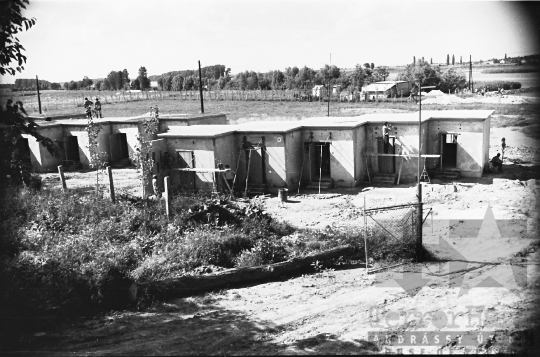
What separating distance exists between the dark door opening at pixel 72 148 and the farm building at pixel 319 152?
352 inches

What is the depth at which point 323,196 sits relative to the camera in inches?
779

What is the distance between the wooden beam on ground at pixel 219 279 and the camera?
10.9 m

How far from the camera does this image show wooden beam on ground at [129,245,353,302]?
10.9 meters

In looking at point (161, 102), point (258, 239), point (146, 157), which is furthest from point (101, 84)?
point (258, 239)

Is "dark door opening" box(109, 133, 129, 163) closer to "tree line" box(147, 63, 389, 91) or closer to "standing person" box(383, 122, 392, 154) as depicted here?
"standing person" box(383, 122, 392, 154)

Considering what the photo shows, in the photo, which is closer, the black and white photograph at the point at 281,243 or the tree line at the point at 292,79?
the black and white photograph at the point at 281,243

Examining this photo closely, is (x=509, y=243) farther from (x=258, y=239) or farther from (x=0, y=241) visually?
(x=0, y=241)

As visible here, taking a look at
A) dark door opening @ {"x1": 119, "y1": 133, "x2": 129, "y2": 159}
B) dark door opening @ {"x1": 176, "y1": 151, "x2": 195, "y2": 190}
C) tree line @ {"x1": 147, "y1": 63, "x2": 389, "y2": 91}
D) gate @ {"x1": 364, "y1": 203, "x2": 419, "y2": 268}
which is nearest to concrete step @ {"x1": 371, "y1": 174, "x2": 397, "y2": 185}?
dark door opening @ {"x1": 176, "y1": 151, "x2": 195, "y2": 190}

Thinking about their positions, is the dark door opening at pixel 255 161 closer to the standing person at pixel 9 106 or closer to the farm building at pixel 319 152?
the farm building at pixel 319 152

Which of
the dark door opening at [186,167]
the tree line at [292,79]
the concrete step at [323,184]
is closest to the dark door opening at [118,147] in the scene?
the dark door opening at [186,167]

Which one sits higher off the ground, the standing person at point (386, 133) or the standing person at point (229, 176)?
the standing person at point (386, 133)

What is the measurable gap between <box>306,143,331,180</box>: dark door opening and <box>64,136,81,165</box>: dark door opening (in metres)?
13.7

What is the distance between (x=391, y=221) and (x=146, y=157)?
10110mm

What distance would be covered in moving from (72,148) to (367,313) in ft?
74.8
